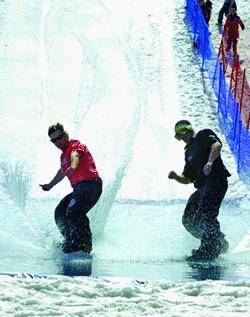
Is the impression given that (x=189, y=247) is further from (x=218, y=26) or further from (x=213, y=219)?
(x=218, y=26)

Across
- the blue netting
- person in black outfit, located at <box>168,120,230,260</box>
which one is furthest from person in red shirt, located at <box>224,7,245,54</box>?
person in black outfit, located at <box>168,120,230,260</box>

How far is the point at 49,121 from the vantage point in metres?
20.5

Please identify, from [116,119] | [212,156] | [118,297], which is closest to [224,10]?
[116,119]

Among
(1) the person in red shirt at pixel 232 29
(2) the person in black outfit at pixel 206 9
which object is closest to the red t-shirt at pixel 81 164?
(1) the person in red shirt at pixel 232 29

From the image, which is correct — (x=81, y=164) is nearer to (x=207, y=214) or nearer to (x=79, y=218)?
(x=79, y=218)

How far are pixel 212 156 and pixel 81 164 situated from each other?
125cm

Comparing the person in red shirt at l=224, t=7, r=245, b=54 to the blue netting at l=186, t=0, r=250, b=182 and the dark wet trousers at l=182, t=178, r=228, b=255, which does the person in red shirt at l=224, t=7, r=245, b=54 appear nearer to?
the blue netting at l=186, t=0, r=250, b=182

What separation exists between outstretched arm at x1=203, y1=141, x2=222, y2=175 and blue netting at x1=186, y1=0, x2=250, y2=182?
596 cm

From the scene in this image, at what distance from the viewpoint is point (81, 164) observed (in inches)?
459

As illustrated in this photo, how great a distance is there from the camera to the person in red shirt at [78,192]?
11.6m

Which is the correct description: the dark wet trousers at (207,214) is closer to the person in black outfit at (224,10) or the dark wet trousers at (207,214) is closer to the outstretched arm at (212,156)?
the outstretched arm at (212,156)

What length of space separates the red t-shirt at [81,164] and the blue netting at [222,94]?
6168 millimetres

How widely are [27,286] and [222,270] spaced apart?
236cm

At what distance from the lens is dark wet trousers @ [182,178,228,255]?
38.4 ft
